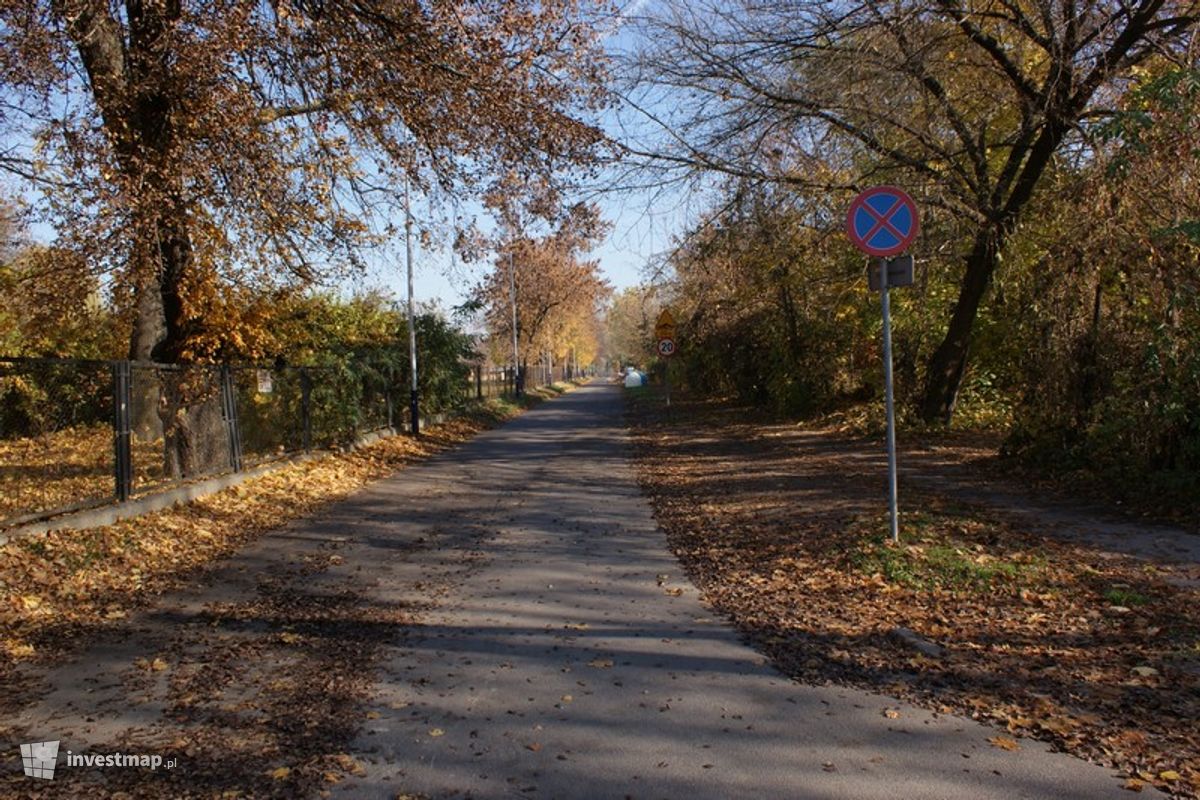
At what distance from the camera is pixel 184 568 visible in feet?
25.3

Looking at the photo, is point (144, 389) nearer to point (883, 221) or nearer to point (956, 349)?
point (883, 221)

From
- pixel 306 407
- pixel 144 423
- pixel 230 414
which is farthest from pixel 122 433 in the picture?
pixel 306 407

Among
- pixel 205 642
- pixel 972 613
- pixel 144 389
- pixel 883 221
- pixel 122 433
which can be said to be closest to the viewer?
pixel 205 642

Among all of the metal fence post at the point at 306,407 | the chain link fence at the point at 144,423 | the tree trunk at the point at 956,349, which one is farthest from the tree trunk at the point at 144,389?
the tree trunk at the point at 956,349

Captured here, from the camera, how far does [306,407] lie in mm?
15594

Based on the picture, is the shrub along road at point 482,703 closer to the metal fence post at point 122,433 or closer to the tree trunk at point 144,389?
the metal fence post at point 122,433

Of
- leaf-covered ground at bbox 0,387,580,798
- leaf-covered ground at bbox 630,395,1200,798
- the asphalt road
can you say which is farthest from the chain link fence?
leaf-covered ground at bbox 630,395,1200,798

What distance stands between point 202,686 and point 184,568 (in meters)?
3.22

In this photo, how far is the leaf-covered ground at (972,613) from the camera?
4293 mm

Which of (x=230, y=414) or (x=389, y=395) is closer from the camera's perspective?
(x=230, y=414)

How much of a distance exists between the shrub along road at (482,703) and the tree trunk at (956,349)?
10.2m

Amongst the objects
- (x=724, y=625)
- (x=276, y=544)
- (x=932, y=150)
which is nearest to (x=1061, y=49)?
(x=932, y=150)

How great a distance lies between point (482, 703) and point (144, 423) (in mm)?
7650

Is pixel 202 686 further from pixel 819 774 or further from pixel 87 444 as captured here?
pixel 87 444
